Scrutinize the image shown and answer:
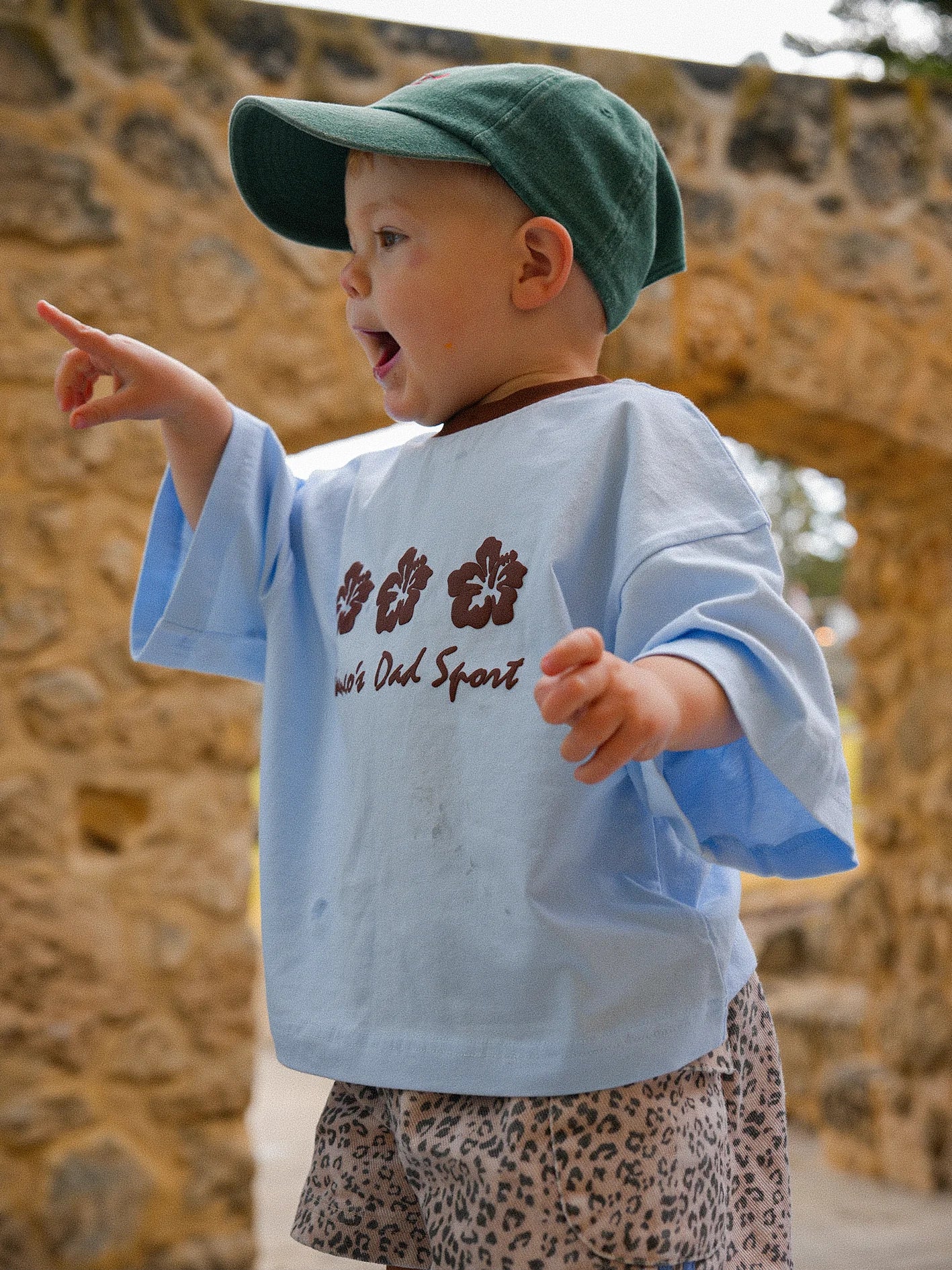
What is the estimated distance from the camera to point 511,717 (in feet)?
2.75

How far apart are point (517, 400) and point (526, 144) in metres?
0.18

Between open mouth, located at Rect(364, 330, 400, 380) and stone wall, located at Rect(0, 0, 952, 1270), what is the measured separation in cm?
155

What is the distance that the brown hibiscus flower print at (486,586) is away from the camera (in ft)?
2.84

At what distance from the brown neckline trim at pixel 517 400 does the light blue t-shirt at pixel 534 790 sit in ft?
0.04

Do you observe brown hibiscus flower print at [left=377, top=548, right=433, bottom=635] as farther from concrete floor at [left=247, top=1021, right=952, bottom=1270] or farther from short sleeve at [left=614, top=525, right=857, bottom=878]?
concrete floor at [left=247, top=1021, right=952, bottom=1270]

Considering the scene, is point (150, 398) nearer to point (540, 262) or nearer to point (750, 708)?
point (540, 262)

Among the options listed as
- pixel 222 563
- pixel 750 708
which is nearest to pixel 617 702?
pixel 750 708

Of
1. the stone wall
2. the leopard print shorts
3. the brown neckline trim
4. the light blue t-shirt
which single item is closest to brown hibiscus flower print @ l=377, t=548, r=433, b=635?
the light blue t-shirt

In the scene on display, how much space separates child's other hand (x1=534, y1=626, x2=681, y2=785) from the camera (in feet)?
2.12

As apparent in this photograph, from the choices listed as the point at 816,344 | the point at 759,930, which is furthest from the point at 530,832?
the point at 759,930

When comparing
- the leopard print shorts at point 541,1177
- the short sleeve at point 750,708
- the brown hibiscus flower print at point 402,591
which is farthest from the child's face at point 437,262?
the leopard print shorts at point 541,1177

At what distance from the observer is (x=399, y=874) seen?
873mm

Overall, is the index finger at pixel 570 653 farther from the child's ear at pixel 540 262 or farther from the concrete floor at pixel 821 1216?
the concrete floor at pixel 821 1216

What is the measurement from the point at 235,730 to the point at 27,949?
1.74ft
